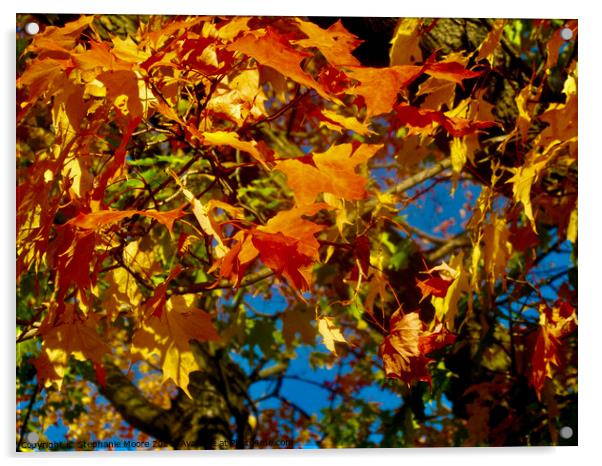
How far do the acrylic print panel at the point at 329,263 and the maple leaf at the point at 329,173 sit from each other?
0.09 metres

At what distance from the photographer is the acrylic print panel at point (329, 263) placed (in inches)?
55.1

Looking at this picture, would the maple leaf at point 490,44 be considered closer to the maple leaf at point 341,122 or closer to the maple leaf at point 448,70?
the maple leaf at point 448,70

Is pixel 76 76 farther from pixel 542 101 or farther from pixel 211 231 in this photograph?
pixel 542 101

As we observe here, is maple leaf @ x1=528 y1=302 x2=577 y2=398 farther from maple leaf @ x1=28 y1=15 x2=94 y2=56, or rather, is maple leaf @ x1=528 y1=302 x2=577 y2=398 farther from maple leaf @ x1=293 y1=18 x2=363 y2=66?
maple leaf @ x1=28 y1=15 x2=94 y2=56

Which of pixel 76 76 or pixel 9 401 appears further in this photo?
pixel 9 401

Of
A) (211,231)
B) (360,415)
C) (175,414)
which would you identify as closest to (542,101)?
(360,415)

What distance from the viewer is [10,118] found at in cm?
148

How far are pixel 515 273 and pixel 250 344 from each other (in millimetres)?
568

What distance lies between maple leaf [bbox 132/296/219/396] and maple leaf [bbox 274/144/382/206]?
0.97 feet

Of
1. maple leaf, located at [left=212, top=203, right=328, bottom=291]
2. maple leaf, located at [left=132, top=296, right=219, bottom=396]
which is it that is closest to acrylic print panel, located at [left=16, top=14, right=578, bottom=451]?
maple leaf, located at [left=132, top=296, right=219, bottom=396]

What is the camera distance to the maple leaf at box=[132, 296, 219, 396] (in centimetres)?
138

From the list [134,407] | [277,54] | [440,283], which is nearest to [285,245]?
[277,54]

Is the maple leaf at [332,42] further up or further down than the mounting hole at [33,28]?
further down

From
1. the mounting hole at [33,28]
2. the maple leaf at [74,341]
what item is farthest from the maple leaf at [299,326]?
the mounting hole at [33,28]
